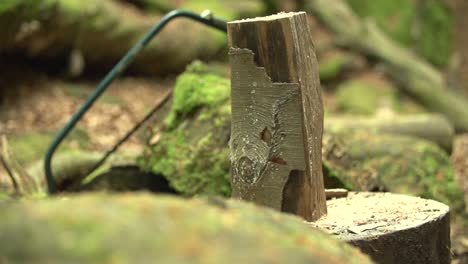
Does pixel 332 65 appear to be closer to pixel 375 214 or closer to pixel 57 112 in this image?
pixel 57 112

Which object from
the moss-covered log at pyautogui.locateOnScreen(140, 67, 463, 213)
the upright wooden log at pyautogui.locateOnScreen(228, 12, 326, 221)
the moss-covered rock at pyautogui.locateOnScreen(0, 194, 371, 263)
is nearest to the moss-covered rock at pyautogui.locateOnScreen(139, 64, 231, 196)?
the moss-covered log at pyautogui.locateOnScreen(140, 67, 463, 213)

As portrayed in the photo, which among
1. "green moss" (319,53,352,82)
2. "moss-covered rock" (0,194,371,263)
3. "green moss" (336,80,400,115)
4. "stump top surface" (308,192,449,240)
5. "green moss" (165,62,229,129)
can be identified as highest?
"moss-covered rock" (0,194,371,263)

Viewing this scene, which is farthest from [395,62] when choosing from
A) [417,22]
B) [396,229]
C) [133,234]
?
[133,234]

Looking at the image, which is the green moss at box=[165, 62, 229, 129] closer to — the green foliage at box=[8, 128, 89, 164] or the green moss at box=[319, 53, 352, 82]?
the green foliage at box=[8, 128, 89, 164]

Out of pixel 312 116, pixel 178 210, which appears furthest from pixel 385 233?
pixel 178 210

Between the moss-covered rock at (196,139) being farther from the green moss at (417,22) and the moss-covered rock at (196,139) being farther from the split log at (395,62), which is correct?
the green moss at (417,22)
